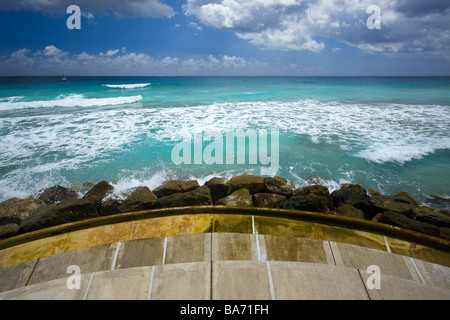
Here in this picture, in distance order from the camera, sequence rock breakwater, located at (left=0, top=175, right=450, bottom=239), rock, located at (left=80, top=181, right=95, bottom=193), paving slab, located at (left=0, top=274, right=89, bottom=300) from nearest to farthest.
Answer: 1. paving slab, located at (left=0, top=274, right=89, bottom=300)
2. rock breakwater, located at (left=0, top=175, right=450, bottom=239)
3. rock, located at (left=80, top=181, right=95, bottom=193)

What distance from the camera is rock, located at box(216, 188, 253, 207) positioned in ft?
15.8

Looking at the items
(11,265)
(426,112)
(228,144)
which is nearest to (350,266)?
(11,265)

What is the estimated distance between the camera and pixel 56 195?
5.63m

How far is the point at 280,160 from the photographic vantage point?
813cm

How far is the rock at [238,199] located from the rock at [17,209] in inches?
Answer: 158

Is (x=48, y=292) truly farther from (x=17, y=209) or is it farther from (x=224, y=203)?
(x=17, y=209)

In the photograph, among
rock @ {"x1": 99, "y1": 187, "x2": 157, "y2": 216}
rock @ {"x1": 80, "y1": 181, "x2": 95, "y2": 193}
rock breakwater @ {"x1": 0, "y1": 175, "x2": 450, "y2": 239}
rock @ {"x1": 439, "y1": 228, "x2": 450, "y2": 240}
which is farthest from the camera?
rock @ {"x1": 80, "y1": 181, "x2": 95, "y2": 193}

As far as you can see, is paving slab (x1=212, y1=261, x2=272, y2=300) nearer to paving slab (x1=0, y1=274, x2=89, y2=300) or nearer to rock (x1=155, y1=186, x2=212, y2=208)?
paving slab (x1=0, y1=274, x2=89, y2=300)

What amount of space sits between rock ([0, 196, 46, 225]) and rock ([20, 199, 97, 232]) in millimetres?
447

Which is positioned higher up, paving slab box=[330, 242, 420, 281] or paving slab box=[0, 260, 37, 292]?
paving slab box=[330, 242, 420, 281]

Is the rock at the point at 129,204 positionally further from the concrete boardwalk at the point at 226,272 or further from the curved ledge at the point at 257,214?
the concrete boardwalk at the point at 226,272

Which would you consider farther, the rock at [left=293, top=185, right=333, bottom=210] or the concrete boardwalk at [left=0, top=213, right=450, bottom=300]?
the rock at [left=293, top=185, right=333, bottom=210]

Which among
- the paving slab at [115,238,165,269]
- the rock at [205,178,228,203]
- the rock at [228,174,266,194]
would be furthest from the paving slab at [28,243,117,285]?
the rock at [228,174,266,194]

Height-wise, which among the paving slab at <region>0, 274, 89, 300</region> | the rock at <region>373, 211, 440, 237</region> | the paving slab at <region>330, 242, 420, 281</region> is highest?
the paving slab at <region>0, 274, 89, 300</region>
